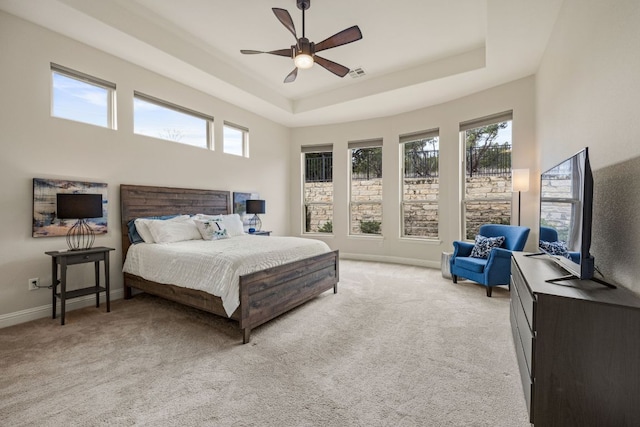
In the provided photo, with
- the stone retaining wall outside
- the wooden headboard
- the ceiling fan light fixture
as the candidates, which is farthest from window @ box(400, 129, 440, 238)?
the wooden headboard

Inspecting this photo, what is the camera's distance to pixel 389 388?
6.09 ft

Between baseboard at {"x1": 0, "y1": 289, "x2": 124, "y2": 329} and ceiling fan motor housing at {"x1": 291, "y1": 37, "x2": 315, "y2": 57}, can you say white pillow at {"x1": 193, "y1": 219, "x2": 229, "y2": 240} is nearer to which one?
baseboard at {"x1": 0, "y1": 289, "x2": 124, "y2": 329}

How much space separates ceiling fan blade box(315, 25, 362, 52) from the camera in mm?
2717

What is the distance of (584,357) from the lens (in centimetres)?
133

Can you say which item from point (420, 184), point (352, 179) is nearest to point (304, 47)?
point (420, 184)

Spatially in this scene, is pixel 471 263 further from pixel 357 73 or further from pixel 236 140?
pixel 236 140

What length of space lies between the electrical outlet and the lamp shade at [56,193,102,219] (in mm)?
785

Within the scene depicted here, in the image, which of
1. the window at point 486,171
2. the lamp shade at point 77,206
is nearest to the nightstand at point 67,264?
the lamp shade at point 77,206

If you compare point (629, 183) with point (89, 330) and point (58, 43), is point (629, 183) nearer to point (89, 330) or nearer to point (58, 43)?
point (89, 330)

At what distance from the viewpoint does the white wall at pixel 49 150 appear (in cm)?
285

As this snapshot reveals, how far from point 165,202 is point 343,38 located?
3.17 metres

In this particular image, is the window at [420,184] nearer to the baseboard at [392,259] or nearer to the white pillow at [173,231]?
the baseboard at [392,259]

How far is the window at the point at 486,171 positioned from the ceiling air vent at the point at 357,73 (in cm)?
191

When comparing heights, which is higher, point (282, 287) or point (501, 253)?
point (501, 253)
